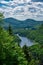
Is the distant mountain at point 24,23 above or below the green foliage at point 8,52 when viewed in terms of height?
below

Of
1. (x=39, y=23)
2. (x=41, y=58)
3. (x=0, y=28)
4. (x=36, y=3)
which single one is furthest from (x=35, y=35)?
(x=0, y=28)

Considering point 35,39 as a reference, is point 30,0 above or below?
above

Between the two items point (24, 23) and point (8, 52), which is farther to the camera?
point (24, 23)

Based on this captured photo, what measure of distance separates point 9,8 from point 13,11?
609 millimetres

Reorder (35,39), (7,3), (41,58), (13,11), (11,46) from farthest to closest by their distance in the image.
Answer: (13,11) → (7,3) → (35,39) → (41,58) → (11,46)

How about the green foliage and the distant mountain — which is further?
the distant mountain

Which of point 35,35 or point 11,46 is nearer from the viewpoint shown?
point 11,46

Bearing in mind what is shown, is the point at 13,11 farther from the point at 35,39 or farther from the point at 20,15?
the point at 35,39

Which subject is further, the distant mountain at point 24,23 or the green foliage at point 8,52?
the distant mountain at point 24,23

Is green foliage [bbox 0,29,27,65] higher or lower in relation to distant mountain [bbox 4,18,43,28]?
higher

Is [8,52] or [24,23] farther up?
[8,52]

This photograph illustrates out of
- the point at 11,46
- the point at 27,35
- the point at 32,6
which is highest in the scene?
the point at 11,46

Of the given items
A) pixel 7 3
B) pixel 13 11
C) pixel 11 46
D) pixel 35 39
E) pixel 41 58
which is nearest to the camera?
pixel 11 46

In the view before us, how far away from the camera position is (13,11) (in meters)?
30.0
